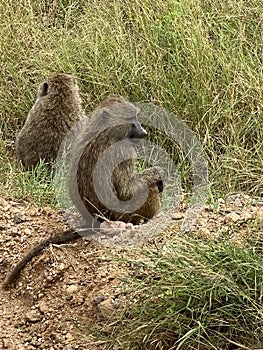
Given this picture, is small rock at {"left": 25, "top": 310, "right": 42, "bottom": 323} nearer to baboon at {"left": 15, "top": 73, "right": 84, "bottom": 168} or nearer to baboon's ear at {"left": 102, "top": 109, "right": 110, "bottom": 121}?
A: baboon's ear at {"left": 102, "top": 109, "right": 110, "bottom": 121}

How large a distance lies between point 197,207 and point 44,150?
1493 mm

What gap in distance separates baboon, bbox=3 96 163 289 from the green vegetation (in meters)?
0.57

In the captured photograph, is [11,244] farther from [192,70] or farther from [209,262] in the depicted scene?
[192,70]

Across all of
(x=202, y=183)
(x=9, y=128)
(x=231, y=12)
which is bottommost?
(x=202, y=183)

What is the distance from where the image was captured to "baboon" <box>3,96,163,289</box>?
4.22m

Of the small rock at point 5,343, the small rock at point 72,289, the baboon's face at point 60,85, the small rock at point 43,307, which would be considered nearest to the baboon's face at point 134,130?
the small rock at point 72,289

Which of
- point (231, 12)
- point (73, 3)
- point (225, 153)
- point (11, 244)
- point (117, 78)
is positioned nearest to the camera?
point (11, 244)

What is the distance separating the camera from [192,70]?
5.84 meters

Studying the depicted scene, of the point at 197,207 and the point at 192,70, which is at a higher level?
A: the point at 192,70

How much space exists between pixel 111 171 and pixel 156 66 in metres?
1.86

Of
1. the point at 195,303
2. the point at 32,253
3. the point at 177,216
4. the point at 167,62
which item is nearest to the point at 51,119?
the point at 167,62

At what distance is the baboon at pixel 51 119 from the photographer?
5.54 metres

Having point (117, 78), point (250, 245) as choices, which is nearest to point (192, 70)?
point (117, 78)

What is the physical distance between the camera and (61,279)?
3.93m
